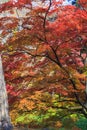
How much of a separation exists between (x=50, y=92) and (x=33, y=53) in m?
1.37

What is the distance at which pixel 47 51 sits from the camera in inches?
442

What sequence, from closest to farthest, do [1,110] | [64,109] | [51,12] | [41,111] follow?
[1,110] < [51,12] < [41,111] < [64,109]

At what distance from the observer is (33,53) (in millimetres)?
11352

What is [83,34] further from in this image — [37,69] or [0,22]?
[0,22]

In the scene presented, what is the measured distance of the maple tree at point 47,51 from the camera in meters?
10.7

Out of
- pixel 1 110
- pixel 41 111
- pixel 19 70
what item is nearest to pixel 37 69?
pixel 19 70

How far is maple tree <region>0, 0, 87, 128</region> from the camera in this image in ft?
35.1

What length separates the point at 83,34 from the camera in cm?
1148

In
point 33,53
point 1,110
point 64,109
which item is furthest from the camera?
point 64,109

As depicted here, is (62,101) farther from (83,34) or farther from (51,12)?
(51,12)

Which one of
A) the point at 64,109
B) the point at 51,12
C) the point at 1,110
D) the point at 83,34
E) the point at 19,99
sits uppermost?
the point at 51,12

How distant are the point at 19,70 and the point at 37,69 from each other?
0.64m

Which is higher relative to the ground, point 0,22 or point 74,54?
point 0,22

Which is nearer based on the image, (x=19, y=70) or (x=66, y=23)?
(x=66, y=23)
